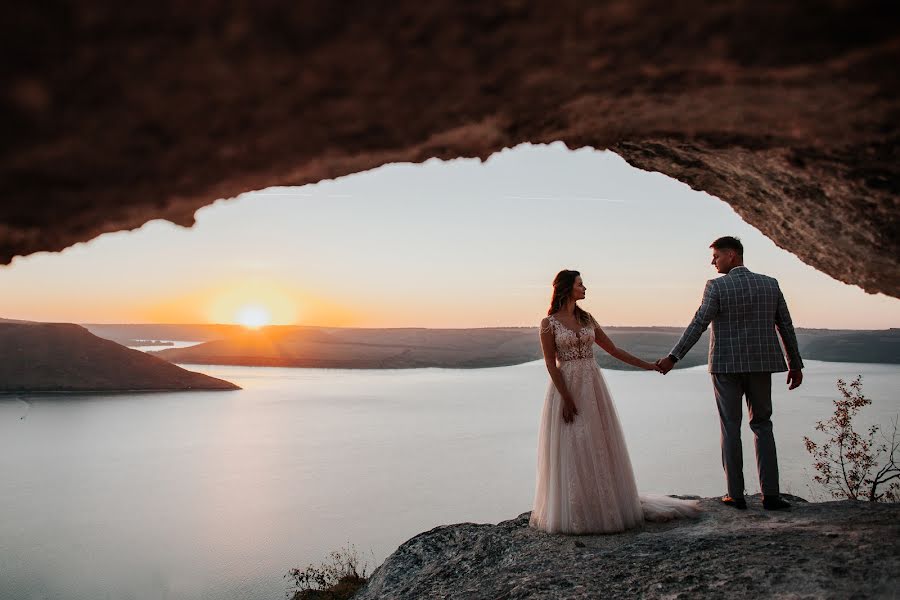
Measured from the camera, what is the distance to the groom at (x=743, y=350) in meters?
3.72

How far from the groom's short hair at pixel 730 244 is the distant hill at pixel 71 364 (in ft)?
86.2

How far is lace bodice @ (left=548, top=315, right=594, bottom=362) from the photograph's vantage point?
403 cm

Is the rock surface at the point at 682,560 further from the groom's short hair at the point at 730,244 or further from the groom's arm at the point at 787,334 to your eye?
the groom's short hair at the point at 730,244

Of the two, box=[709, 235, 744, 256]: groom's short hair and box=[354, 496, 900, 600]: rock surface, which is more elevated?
box=[709, 235, 744, 256]: groom's short hair

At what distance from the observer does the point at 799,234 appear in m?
3.13

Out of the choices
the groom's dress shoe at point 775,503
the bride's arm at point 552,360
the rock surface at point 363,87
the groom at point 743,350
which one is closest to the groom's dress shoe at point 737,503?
the groom at point 743,350

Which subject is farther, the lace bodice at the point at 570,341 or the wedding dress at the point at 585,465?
the lace bodice at the point at 570,341

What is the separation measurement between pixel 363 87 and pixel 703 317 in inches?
121

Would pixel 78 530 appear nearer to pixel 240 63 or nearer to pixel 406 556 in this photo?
pixel 406 556

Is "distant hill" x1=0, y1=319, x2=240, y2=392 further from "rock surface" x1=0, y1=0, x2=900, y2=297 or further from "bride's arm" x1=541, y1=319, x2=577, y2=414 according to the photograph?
"rock surface" x1=0, y1=0, x2=900, y2=297

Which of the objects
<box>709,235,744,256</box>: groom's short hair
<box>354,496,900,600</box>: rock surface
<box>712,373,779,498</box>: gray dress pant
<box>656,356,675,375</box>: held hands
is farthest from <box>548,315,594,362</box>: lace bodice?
<box>354,496,900,600</box>: rock surface

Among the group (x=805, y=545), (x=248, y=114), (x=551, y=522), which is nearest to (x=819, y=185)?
(x=805, y=545)

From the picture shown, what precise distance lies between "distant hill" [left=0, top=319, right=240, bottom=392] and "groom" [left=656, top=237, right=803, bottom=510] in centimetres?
2617

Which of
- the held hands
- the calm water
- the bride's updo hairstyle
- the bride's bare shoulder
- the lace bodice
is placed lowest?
the calm water
